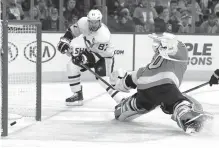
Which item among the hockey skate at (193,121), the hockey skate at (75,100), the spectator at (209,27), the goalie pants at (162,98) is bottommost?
the hockey skate at (75,100)

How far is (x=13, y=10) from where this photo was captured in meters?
6.95

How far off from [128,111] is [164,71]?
19.1 inches

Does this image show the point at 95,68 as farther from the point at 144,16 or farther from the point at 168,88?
the point at 144,16

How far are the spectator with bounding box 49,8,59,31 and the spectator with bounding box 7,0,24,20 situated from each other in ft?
1.41

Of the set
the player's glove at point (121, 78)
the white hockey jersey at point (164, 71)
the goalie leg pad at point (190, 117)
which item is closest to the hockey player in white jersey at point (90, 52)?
the player's glove at point (121, 78)

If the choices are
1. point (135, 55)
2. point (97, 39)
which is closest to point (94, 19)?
point (97, 39)

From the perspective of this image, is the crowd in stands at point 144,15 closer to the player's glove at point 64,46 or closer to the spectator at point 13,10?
the spectator at point 13,10

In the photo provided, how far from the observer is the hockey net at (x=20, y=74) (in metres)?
3.52

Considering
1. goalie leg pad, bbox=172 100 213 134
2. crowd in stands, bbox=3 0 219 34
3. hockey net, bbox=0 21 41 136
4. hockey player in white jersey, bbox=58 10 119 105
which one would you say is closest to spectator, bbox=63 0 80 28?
crowd in stands, bbox=3 0 219 34

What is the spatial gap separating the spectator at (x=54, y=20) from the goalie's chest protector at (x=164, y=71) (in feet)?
10.8

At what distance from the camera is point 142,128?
4023mm

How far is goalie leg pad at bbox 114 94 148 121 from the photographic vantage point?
4.09 meters

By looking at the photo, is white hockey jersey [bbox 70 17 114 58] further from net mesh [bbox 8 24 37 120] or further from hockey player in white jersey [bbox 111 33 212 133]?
hockey player in white jersey [bbox 111 33 212 133]

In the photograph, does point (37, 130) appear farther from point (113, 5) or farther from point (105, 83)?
point (113, 5)
